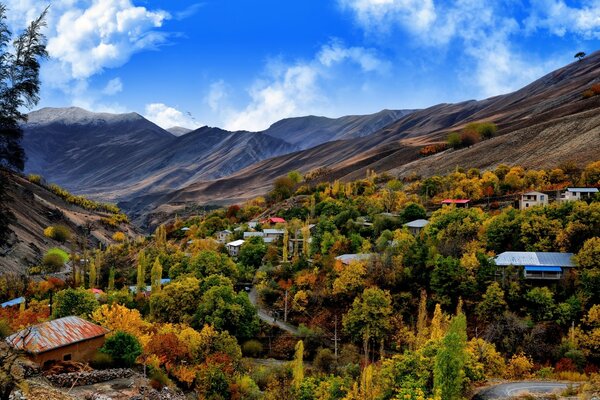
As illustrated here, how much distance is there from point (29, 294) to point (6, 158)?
35.9 metres

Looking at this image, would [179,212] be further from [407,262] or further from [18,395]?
[18,395]

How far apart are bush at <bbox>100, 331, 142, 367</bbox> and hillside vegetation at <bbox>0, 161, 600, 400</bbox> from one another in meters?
0.05

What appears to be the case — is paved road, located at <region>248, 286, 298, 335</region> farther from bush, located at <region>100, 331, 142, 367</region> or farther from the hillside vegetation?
bush, located at <region>100, 331, 142, 367</region>

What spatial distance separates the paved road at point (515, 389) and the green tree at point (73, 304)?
76.8 ft

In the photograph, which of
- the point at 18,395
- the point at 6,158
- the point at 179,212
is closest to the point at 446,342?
the point at 18,395

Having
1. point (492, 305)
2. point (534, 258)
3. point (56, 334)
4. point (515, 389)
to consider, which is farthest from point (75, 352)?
point (534, 258)

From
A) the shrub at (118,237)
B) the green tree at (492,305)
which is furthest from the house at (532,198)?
the shrub at (118,237)

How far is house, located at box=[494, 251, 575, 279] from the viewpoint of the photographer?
110 feet

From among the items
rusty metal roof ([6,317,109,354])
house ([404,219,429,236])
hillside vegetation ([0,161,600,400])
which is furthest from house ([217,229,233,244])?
rusty metal roof ([6,317,109,354])

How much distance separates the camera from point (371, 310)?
1351 inches

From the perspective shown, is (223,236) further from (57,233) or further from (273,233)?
(57,233)

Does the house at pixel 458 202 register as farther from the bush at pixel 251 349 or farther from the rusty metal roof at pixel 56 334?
the rusty metal roof at pixel 56 334

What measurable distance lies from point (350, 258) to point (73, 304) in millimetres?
20919

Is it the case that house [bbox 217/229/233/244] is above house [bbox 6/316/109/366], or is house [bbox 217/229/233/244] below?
above
